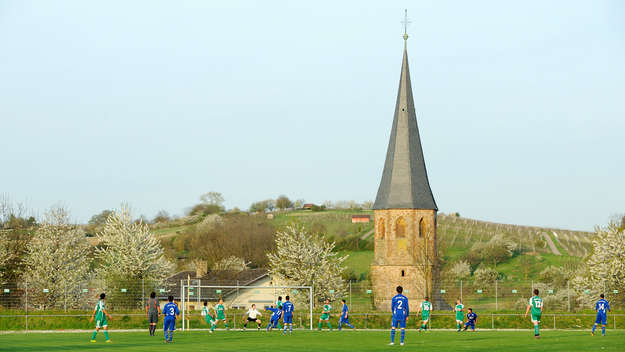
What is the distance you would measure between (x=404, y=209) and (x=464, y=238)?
44.1m

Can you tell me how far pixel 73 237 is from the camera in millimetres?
70125

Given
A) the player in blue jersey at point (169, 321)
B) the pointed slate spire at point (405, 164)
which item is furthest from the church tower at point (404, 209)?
the player in blue jersey at point (169, 321)

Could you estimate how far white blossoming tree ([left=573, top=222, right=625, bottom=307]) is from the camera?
217 ft

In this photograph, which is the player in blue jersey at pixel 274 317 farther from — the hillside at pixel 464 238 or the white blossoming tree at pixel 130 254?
the hillside at pixel 464 238

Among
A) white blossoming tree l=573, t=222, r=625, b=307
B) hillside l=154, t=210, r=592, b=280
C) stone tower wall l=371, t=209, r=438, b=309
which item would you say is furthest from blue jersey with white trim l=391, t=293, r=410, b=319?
hillside l=154, t=210, r=592, b=280

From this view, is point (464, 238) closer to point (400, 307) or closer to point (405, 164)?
point (405, 164)

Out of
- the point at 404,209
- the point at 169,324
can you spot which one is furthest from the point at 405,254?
the point at 169,324

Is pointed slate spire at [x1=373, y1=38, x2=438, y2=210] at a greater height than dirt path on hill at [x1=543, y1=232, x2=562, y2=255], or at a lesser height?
greater

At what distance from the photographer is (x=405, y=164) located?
82.2 m

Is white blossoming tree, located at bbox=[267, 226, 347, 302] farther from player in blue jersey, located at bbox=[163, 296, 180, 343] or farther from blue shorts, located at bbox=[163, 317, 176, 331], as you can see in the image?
blue shorts, located at bbox=[163, 317, 176, 331]

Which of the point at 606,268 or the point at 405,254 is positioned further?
the point at 405,254

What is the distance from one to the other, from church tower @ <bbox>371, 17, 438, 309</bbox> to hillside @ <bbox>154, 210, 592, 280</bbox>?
1745 cm

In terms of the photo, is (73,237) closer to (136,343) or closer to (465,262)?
(136,343)

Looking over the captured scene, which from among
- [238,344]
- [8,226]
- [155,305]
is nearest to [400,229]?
[8,226]
